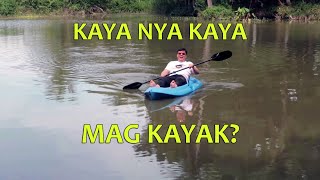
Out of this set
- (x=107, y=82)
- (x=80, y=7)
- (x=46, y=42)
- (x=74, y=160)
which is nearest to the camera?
(x=74, y=160)

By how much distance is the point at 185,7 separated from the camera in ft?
146

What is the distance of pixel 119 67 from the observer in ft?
44.1

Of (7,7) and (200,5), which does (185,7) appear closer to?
(200,5)

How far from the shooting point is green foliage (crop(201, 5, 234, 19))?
1420 inches

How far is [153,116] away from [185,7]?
1479 inches

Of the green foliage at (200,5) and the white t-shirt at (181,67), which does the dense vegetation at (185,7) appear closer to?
the green foliage at (200,5)

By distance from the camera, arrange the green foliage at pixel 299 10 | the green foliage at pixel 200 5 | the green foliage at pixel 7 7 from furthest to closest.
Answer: the green foliage at pixel 7 7 < the green foliage at pixel 200 5 < the green foliage at pixel 299 10

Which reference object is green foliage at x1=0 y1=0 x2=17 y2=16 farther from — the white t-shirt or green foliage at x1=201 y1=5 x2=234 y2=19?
the white t-shirt

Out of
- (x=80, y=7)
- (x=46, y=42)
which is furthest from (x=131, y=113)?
(x=80, y=7)

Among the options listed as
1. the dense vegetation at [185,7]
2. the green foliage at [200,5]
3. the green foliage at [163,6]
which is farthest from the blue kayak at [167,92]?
the green foliage at [163,6]

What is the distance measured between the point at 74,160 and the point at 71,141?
777 mm

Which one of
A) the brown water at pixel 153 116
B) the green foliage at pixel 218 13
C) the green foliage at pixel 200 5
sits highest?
the green foliage at pixel 200 5

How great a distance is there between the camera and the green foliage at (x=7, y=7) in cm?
4794

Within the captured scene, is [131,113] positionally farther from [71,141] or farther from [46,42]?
[46,42]
